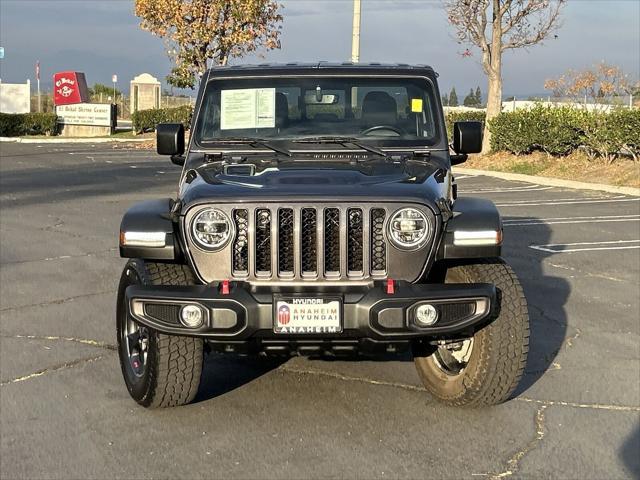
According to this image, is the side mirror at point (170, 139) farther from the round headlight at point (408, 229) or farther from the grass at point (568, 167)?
the grass at point (568, 167)

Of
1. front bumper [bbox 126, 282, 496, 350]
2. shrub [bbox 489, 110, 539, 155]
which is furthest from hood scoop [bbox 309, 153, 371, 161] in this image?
shrub [bbox 489, 110, 539, 155]

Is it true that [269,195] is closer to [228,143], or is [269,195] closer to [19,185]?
[228,143]

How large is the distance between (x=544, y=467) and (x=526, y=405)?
95 centimetres

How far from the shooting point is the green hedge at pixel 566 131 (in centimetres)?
2136

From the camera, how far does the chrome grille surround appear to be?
480 cm

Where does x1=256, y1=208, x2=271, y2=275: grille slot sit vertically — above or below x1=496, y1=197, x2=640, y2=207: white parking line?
above

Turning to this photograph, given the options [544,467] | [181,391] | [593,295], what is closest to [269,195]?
[181,391]

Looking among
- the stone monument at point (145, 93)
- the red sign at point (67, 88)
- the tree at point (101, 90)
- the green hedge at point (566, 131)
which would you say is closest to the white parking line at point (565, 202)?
the green hedge at point (566, 131)

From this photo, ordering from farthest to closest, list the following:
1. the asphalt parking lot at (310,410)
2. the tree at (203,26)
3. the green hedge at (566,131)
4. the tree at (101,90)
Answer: the tree at (101,90), the tree at (203,26), the green hedge at (566,131), the asphalt parking lot at (310,410)

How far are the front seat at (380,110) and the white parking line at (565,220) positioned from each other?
769 cm

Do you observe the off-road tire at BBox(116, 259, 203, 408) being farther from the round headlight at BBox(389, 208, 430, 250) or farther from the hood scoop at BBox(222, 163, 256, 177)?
the round headlight at BBox(389, 208, 430, 250)

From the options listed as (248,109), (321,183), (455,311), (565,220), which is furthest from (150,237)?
(565,220)

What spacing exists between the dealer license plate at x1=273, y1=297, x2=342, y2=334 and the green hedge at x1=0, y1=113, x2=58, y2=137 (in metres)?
37.9

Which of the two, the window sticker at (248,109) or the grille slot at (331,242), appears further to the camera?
the window sticker at (248,109)
